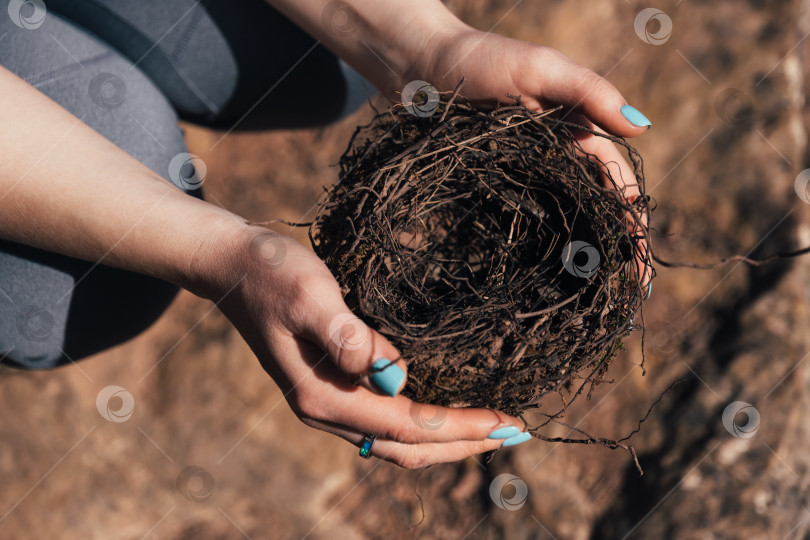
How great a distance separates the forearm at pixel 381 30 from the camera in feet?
4.10

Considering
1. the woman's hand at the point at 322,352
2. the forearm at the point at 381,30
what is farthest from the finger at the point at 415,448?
the forearm at the point at 381,30

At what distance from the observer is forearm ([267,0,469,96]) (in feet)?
4.10

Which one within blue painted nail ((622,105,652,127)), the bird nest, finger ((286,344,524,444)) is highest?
blue painted nail ((622,105,652,127))

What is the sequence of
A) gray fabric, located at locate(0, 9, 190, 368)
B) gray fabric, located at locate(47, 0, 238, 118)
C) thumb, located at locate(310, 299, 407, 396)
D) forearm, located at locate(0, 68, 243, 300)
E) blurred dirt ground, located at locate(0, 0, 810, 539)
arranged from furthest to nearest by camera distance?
1. blurred dirt ground, located at locate(0, 0, 810, 539)
2. gray fabric, located at locate(47, 0, 238, 118)
3. gray fabric, located at locate(0, 9, 190, 368)
4. forearm, located at locate(0, 68, 243, 300)
5. thumb, located at locate(310, 299, 407, 396)

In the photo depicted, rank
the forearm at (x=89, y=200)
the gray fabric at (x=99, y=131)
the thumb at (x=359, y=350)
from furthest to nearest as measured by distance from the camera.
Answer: the gray fabric at (x=99, y=131), the forearm at (x=89, y=200), the thumb at (x=359, y=350)

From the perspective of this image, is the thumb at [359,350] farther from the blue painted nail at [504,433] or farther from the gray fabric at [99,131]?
the gray fabric at [99,131]

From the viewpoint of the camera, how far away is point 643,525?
1662mm

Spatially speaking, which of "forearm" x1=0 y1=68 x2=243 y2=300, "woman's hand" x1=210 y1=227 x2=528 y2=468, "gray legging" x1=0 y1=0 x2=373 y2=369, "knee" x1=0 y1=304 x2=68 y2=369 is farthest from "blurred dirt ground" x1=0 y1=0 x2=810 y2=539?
"forearm" x1=0 y1=68 x2=243 y2=300

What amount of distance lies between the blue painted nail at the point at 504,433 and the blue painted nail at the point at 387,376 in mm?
219

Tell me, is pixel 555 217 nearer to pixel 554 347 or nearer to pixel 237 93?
pixel 554 347

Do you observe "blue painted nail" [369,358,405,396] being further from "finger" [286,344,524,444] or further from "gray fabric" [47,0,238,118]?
"gray fabric" [47,0,238,118]

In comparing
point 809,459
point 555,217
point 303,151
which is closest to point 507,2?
point 303,151

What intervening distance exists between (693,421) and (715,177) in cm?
74

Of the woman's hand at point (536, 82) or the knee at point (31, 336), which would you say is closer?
the woman's hand at point (536, 82)
